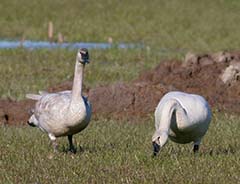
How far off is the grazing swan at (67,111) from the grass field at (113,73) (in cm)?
35

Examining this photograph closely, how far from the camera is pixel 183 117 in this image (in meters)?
10.9

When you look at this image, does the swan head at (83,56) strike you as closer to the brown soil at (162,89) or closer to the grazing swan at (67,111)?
the grazing swan at (67,111)

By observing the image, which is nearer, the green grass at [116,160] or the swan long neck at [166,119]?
the green grass at [116,160]

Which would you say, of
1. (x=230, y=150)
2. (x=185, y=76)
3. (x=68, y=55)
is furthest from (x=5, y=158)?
(x=68, y=55)

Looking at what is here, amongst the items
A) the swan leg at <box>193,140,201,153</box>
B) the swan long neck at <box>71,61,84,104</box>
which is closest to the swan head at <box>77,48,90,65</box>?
the swan long neck at <box>71,61,84,104</box>

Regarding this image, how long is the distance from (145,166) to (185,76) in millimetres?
10541

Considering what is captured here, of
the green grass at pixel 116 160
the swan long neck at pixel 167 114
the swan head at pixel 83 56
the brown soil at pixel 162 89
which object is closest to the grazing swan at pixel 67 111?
the swan head at pixel 83 56

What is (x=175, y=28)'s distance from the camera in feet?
128

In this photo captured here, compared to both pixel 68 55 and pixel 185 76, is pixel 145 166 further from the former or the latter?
pixel 68 55

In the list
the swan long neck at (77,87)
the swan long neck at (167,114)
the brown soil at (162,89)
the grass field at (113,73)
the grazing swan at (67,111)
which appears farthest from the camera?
the brown soil at (162,89)

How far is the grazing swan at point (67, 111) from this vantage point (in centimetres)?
1141

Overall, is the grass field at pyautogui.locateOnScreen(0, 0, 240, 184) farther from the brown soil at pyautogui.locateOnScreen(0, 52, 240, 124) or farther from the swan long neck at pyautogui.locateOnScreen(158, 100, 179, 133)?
the brown soil at pyautogui.locateOnScreen(0, 52, 240, 124)

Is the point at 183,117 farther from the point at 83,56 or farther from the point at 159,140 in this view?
the point at 83,56

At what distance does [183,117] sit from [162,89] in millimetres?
7493
